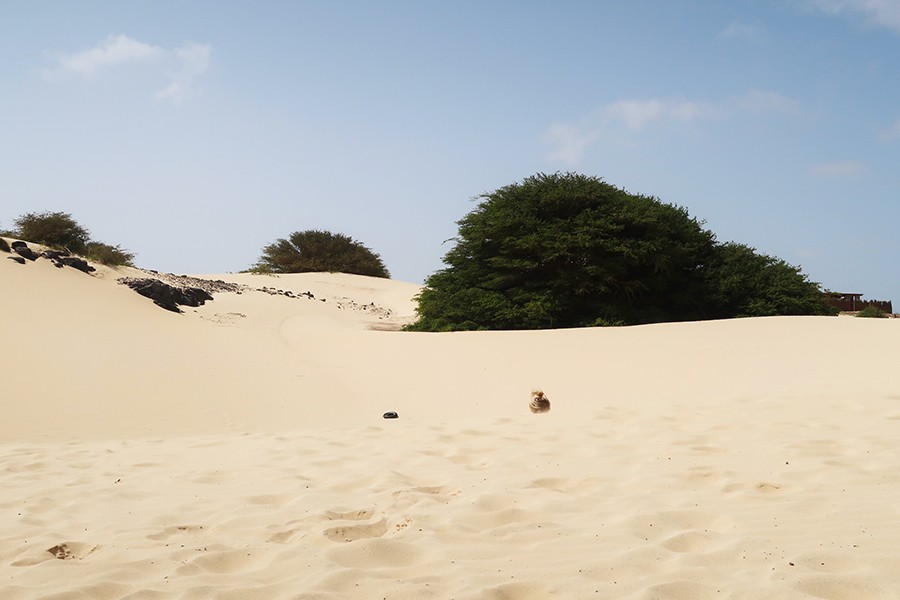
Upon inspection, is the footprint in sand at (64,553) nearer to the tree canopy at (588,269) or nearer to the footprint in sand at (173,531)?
the footprint in sand at (173,531)

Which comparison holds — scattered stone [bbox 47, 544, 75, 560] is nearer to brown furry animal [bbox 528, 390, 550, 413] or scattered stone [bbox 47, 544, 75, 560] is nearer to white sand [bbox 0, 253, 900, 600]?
white sand [bbox 0, 253, 900, 600]

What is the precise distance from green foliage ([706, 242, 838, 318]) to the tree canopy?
3 cm

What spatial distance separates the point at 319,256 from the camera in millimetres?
38031

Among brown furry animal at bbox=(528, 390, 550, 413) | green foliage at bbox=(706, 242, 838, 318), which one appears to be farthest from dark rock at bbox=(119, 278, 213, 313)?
green foliage at bbox=(706, 242, 838, 318)

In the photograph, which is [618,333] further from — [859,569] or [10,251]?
[10,251]

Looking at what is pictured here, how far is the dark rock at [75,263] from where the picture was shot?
14.4 meters

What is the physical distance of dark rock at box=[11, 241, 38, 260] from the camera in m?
13.5

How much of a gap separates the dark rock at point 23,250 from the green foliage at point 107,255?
2719 mm

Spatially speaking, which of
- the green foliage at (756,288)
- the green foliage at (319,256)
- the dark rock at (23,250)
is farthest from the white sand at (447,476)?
the green foliage at (319,256)

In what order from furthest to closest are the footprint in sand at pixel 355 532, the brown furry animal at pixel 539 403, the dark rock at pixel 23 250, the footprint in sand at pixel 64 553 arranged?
the dark rock at pixel 23 250
the brown furry animal at pixel 539 403
the footprint in sand at pixel 355 532
the footprint in sand at pixel 64 553

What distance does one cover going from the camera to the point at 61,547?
10.5 ft

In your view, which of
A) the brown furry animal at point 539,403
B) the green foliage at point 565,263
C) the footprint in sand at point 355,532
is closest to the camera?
the footprint in sand at point 355,532

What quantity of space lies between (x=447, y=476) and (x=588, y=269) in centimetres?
1254

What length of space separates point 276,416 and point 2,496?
4417 mm
